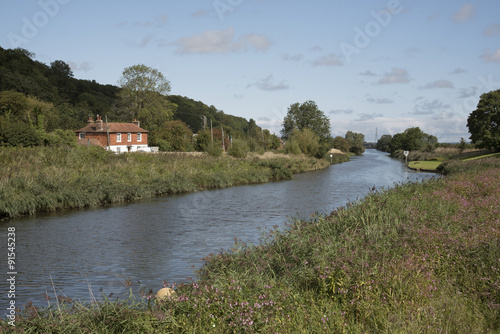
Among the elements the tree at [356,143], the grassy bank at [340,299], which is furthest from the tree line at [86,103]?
the tree at [356,143]

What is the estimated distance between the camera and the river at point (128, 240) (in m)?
9.95

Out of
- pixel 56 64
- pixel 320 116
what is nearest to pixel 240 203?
pixel 320 116

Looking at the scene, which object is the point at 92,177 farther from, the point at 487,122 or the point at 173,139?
the point at 487,122

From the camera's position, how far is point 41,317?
5.49 m

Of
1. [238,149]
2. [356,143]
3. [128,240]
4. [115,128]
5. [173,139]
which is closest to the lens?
[128,240]

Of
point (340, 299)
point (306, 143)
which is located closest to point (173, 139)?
point (306, 143)

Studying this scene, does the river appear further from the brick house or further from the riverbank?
the brick house

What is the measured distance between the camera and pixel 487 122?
61.9 meters

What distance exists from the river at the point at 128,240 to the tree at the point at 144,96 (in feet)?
169

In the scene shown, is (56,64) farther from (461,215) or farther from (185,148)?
(461,215)

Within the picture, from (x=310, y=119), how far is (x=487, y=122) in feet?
135

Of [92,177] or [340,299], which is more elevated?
[92,177]

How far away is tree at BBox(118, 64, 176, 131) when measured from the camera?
7406 centimetres

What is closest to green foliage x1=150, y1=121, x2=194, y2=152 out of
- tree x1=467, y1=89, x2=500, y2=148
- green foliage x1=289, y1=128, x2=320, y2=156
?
green foliage x1=289, y1=128, x2=320, y2=156
